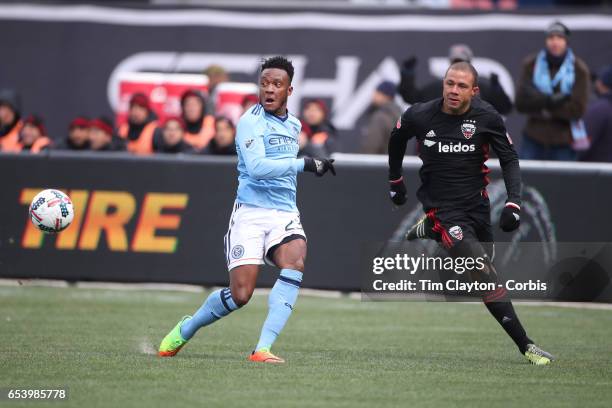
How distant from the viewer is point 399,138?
10758mm

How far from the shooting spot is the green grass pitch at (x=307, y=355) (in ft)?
27.3

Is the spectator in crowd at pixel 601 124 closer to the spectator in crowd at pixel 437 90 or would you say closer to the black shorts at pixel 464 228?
the spectator in crowd at pixel 437 90

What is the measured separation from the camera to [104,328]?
1234cm

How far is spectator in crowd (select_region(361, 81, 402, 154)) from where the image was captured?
17422 mm

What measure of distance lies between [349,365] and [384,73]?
11269 millimetres

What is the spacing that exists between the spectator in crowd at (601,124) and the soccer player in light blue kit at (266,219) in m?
7.91

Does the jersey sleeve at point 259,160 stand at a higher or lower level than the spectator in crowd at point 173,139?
higher

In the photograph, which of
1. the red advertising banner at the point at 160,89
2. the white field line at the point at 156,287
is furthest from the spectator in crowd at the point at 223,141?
the red advertising banner at the point at 160,89

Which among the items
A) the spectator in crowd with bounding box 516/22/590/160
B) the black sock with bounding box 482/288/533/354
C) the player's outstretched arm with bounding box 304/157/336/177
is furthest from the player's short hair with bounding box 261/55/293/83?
the spectator in crowd with bounding box 516/22/590/160

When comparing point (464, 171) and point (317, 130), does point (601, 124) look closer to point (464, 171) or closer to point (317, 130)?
point (317, 130)

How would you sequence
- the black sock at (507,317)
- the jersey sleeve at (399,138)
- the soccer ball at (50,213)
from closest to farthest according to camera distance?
the black sock at (507,317)
the jersey sleeve at (399,138)
the soccer ball at (50,213)

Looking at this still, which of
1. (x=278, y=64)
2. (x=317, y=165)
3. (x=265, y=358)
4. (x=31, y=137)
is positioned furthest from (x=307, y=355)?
(x=31, y=137)

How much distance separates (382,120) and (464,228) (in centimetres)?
723

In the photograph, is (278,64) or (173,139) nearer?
Answer: (278,64)
